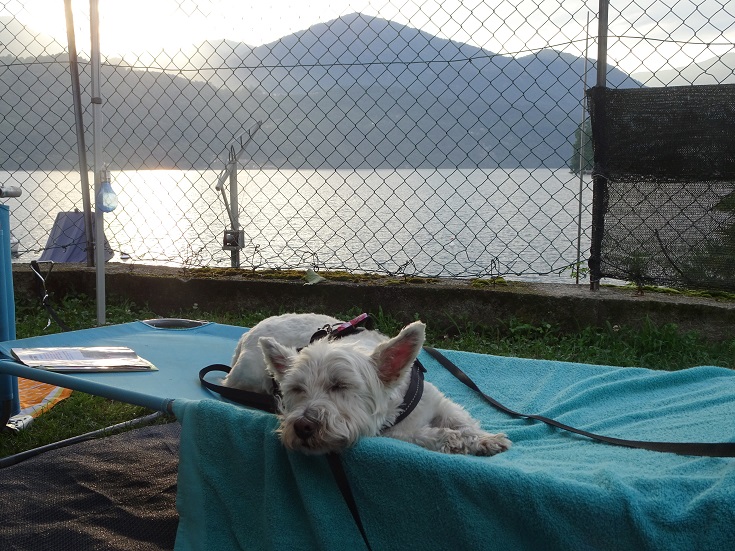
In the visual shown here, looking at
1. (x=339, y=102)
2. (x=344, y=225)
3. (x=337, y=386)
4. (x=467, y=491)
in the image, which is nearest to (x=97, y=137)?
(x=339, y=102)

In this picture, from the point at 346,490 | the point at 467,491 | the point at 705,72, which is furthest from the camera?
the point at 705,72

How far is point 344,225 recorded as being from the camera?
6094mm

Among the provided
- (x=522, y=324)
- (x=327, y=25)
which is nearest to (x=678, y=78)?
(x=522, y=324)

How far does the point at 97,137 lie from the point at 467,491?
391 centimetres

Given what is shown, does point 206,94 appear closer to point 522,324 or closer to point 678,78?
point 522,324

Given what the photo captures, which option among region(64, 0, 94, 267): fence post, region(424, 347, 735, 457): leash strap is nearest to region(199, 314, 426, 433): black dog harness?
region(424, 347, 735, 457): leash strap

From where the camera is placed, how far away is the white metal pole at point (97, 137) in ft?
15.7

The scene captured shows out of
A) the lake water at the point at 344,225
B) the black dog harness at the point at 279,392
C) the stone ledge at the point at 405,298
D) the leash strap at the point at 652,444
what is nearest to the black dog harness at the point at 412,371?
the black dog harness at the point at 279,392

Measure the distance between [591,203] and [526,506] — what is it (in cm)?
339

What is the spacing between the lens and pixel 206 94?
599 cm

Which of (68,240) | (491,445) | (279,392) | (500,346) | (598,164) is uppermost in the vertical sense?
(598,164)

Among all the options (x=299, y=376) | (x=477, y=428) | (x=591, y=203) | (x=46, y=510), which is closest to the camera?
(x=299, y=376)

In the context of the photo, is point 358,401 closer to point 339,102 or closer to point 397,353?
point 397,353

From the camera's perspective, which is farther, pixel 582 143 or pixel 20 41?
pixel 20 41
